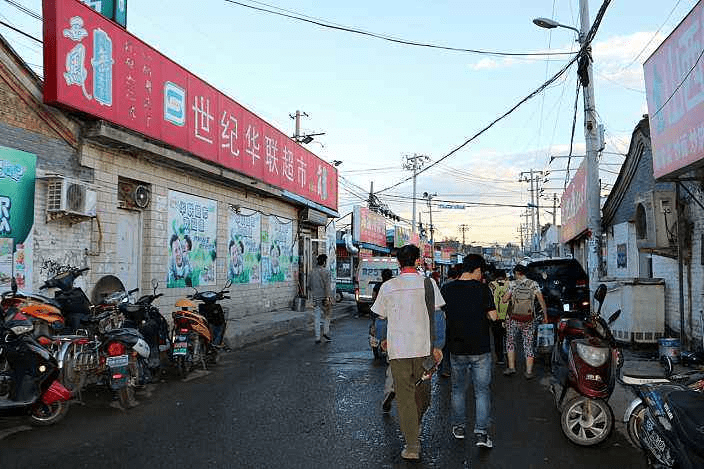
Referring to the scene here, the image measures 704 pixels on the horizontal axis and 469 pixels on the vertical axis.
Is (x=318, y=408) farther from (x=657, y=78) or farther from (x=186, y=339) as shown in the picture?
(x=657, y=78)

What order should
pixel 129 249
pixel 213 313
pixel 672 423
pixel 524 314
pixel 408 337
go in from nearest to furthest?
pixel 672 423, pixel 408 337, pixel 524 314, pixel 213 313, pixel 129 249

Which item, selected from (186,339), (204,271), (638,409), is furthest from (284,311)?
(638,409)

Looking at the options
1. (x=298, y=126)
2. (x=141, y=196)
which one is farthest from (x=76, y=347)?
(x=298, y=126)

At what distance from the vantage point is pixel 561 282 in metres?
12.7

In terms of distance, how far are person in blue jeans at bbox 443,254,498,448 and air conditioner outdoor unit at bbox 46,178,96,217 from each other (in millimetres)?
6688

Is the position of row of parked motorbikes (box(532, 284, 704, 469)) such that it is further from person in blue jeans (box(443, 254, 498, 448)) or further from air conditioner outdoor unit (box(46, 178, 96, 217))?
air conditioner outdoor unit (box(46, 178, 96, 217))

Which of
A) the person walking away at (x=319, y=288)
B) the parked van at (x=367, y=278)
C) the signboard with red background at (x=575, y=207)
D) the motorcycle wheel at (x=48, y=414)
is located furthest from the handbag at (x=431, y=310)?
the parked van at (x=367, y=278)

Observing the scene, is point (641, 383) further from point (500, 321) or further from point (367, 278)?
point (367, 278)

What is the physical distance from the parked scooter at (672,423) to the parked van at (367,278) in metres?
16.8

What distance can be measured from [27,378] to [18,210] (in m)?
3.83

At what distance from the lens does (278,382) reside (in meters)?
8.52

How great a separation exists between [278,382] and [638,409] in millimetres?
5085

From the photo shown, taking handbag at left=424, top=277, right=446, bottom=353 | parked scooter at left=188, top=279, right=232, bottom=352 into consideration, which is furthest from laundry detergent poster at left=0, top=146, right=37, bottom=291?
handbag at left=424, top=277, right=446, bottom=353

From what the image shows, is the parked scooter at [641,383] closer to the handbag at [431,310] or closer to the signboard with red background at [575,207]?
the handbag at [431,310]
